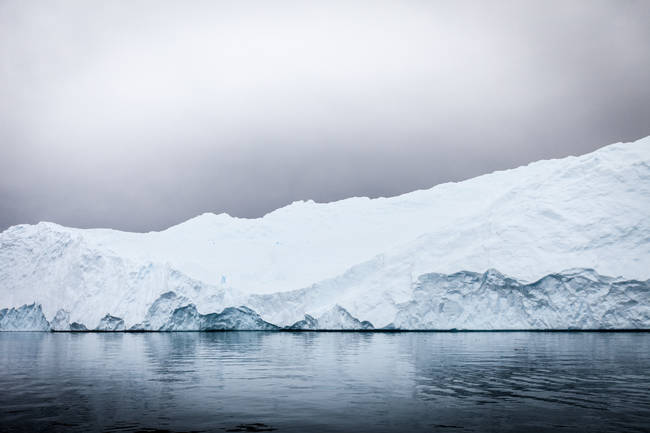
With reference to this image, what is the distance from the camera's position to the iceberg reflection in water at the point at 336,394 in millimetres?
7336

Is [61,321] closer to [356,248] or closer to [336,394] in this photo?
[356,248]

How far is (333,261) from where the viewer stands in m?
48.6

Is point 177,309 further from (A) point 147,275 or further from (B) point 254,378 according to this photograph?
(B) point 254,378

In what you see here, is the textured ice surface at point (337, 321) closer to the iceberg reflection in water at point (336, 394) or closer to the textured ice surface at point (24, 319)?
the iceberg reflection in water at point (336, 394)

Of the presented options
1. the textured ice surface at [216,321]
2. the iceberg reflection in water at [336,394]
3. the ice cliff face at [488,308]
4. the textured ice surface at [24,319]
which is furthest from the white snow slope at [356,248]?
the iceberg reflection in water at [336,394]

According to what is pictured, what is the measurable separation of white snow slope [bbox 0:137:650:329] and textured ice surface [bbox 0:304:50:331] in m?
0.79

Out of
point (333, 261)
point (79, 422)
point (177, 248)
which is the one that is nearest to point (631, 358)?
point (79, 422)

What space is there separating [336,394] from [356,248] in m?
39.6

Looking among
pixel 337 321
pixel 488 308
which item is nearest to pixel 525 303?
pixel 488 308

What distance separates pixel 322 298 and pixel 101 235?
23.6 metres

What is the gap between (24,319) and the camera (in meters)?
53.0

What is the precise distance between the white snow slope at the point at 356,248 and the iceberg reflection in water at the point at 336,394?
2083 cm

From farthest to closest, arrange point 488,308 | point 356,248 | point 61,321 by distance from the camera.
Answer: point 356,248 → point 61,321 → point 488,308

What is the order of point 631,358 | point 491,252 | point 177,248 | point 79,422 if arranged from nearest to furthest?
point 79,422 → point 631,358 → point 491,252 → point 177,248
